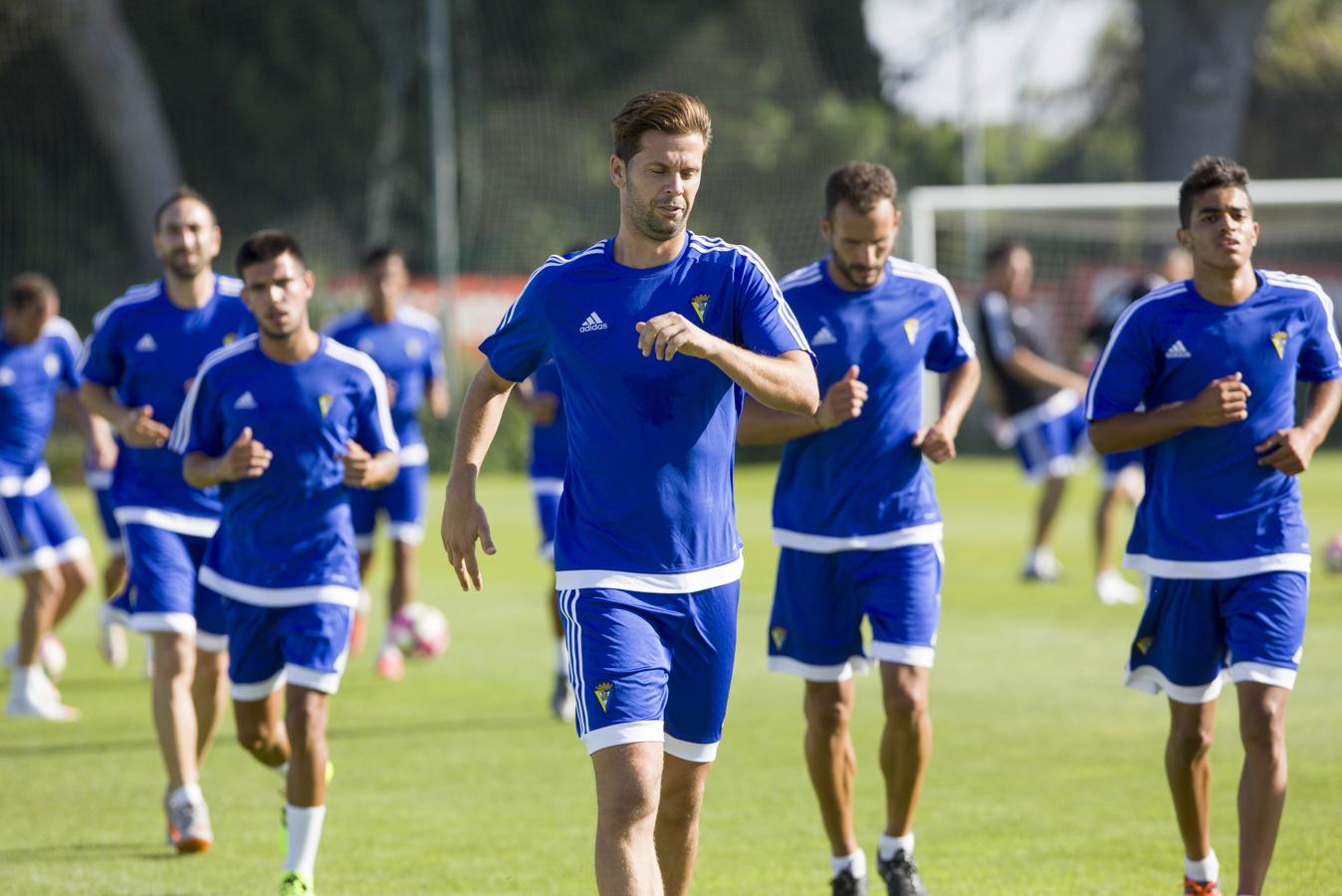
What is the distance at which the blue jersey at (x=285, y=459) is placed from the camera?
255 inches

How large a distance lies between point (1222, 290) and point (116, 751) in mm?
5979

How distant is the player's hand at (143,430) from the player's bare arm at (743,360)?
11.2 feet

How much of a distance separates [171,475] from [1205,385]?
4362mm

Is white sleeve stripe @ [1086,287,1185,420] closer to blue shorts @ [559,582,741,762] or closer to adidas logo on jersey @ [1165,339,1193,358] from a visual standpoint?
adidas logo on jersey @ [1165,339,1193,358]

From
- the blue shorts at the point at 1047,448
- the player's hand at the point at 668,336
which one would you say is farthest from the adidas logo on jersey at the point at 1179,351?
the blue shorts at the point at 1047,448

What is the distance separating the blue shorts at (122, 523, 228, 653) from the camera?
7434mm

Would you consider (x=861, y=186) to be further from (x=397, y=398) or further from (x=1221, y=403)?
(x=397, y=398)

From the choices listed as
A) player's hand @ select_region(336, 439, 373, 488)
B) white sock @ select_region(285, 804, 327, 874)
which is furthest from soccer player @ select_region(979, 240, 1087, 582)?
white sock @ select_region(285, 804, 327, 874)

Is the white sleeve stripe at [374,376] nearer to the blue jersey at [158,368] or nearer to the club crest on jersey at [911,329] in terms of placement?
the blue jersey at [158,368]

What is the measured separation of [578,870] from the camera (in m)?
6.58

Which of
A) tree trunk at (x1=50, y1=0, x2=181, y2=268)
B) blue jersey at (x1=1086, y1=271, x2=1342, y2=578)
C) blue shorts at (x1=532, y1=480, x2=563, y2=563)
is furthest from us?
tree trunk at (x1=50, y1=0, x2=181, y2=268)

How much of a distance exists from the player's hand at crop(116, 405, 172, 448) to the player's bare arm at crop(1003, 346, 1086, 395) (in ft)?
26.4

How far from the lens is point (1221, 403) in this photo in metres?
5.61

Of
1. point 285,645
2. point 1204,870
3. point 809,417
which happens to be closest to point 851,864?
point 1204,870
